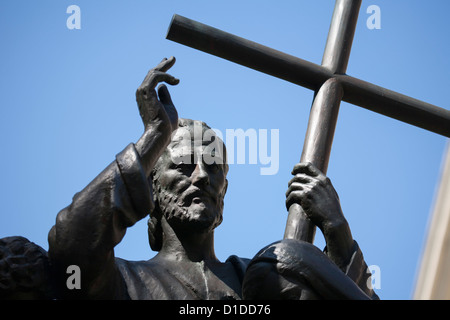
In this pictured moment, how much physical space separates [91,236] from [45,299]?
0.39 metres

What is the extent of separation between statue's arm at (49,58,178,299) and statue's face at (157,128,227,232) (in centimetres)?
80

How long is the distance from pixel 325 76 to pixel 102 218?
7.32 ft

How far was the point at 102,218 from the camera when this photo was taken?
5016mm

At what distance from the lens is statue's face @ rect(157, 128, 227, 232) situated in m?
6.05

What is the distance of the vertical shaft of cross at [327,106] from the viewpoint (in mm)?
6103

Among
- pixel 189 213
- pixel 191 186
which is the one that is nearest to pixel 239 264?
pixel 189 213

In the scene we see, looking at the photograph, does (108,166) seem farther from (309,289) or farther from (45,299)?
(309,289)

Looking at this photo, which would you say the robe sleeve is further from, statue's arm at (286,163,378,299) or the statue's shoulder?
statue's arm at (286,163,378,299)

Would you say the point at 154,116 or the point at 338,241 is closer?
the point at 154,116

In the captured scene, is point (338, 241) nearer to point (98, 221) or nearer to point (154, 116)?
point (154, 116)

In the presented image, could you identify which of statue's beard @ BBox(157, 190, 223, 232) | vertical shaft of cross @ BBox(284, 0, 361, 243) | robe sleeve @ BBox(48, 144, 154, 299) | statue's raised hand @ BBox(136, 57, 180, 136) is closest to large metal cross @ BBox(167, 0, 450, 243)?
vertical shaft of cross @ BBox(284, 0, 361, 243)
